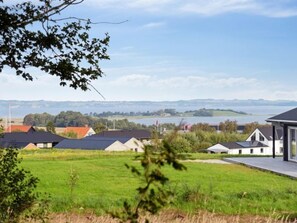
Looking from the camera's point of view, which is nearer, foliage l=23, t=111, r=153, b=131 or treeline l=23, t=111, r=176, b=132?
treeline l=23, t=111, r=176, b=132

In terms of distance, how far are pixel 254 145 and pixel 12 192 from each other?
3606 centimetres

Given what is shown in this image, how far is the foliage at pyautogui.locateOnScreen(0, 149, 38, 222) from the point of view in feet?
12.3

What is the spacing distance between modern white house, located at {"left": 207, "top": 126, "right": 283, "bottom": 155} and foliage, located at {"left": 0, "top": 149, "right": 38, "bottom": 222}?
2766 centimetres

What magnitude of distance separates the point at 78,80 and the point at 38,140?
3717cm

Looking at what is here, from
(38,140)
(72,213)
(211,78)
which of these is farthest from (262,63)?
(72,213)

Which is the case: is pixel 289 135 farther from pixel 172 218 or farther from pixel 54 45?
pixel 54 45

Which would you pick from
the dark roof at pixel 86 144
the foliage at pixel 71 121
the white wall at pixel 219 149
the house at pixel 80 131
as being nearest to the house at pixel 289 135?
the white wall at pixel 219 149

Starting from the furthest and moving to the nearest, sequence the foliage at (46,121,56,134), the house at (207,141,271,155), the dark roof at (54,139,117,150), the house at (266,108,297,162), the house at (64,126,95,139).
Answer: the house at (64,126,95,139) < the foliage at (46,121,56,134) < the house at (207,141,271,155) < the dark roof at (54,139,117,150) < the house at (266,108,297,162)

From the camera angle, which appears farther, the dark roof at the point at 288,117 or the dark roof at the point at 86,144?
the dark roof at the point at 86,144

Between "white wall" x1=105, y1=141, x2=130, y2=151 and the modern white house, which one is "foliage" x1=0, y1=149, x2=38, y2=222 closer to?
the modern white house

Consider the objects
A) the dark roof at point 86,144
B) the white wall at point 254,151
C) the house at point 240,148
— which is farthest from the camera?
the white wall at point 254,151

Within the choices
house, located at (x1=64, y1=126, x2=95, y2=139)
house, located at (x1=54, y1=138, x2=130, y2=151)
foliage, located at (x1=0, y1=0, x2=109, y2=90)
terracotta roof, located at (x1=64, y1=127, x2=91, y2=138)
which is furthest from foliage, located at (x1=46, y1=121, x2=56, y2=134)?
foliage, located at (x1=0, y1=0, x2=109, y2=90)

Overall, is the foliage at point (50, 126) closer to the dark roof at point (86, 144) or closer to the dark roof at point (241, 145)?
the dark roof at point (86, 144)

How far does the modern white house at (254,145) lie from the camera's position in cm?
3488
